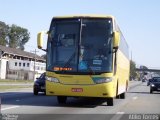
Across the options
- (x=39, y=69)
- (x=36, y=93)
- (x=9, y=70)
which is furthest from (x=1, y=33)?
(x=36, y=93)

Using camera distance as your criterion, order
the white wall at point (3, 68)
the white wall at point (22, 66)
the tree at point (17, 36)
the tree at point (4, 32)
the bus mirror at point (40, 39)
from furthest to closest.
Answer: the tree at point (17, 36), the tree at point (4, 32), the white wall at point (22, 66), the white wall at point (3, 68), the bus mirror at point (40, 39)

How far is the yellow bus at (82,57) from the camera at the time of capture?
65.6ft

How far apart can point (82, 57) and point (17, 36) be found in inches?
5604

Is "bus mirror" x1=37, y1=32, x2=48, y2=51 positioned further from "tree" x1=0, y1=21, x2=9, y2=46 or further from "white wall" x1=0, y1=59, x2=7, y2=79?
"tree" x1=0, y1=21, x2=9, y2=46

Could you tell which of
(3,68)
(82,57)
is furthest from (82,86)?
(3,68)

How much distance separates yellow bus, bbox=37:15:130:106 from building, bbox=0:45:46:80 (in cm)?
8454

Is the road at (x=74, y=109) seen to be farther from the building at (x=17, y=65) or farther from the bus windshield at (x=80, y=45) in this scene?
the building at (x=17, y=65)

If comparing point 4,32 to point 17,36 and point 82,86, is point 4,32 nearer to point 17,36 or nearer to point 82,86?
point 17,36

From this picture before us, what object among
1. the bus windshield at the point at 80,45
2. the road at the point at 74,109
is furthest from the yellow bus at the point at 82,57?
the road at the point at 74,109

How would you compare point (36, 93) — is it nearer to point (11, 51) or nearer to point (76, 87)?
point (76, 87)

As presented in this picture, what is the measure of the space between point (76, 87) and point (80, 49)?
1632 mm

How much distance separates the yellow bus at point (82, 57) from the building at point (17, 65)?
3328 inches

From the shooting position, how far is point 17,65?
119 m

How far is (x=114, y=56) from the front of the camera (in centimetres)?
2070
